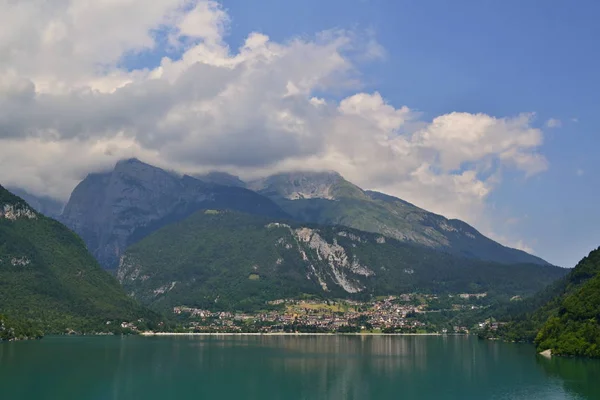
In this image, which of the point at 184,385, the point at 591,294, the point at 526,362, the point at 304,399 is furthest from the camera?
the point at 591,294

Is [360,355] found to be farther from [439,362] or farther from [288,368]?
[288,368]

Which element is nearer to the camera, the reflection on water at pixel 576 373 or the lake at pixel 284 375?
the lake at pixel 284 375

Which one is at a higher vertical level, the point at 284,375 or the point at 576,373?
the point at 576,373

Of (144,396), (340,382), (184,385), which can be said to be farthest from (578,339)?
(144,396)

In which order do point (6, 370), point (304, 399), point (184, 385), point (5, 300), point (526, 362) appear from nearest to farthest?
point (304, 399)
point (184, 385)
point (6, 370)
point (526, 362)
point (5, 300)

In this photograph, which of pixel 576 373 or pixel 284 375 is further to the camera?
pixel 284 375

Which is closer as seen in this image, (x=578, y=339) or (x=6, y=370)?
(x=6, y=370)

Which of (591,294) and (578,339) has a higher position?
(591,294)

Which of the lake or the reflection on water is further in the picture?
the reflection on water
